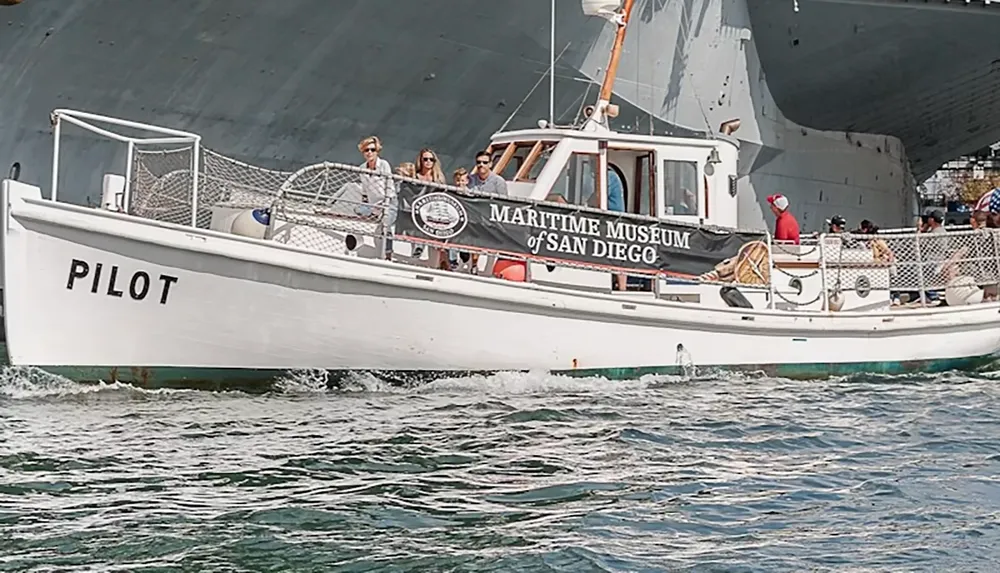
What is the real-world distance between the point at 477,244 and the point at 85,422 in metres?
3.38

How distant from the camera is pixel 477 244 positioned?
11.2 metres

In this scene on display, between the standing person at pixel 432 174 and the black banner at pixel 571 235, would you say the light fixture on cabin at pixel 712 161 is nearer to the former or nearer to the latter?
the black banner at pixel 571 235

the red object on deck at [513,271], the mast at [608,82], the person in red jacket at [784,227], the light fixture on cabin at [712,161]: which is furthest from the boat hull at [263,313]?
the person in red jacket at [784,227]

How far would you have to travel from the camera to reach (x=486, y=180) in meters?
11.9

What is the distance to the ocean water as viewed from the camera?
6.24 metres

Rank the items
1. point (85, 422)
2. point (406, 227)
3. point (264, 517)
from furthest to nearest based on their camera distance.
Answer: point (406, 227)
point (85, 422)
point (264, 517)

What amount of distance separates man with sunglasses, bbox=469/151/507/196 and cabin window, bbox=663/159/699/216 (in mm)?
1490

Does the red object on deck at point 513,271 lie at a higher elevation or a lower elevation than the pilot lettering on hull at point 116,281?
higher

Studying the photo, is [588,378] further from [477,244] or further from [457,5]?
[457,5]

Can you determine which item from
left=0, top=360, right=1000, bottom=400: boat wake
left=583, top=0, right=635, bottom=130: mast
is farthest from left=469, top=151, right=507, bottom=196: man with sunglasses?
left=0, top=360, right=1000, bottom=400: boat wake

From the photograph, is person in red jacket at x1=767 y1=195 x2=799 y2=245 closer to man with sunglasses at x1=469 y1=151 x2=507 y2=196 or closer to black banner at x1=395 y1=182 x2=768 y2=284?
black banner at x1=395 y1=182 x2=768 y2=284

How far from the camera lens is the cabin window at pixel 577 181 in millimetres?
12164

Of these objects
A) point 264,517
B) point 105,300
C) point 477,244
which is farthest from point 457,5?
point 264,517

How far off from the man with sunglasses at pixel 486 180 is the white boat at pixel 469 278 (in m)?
0.36
